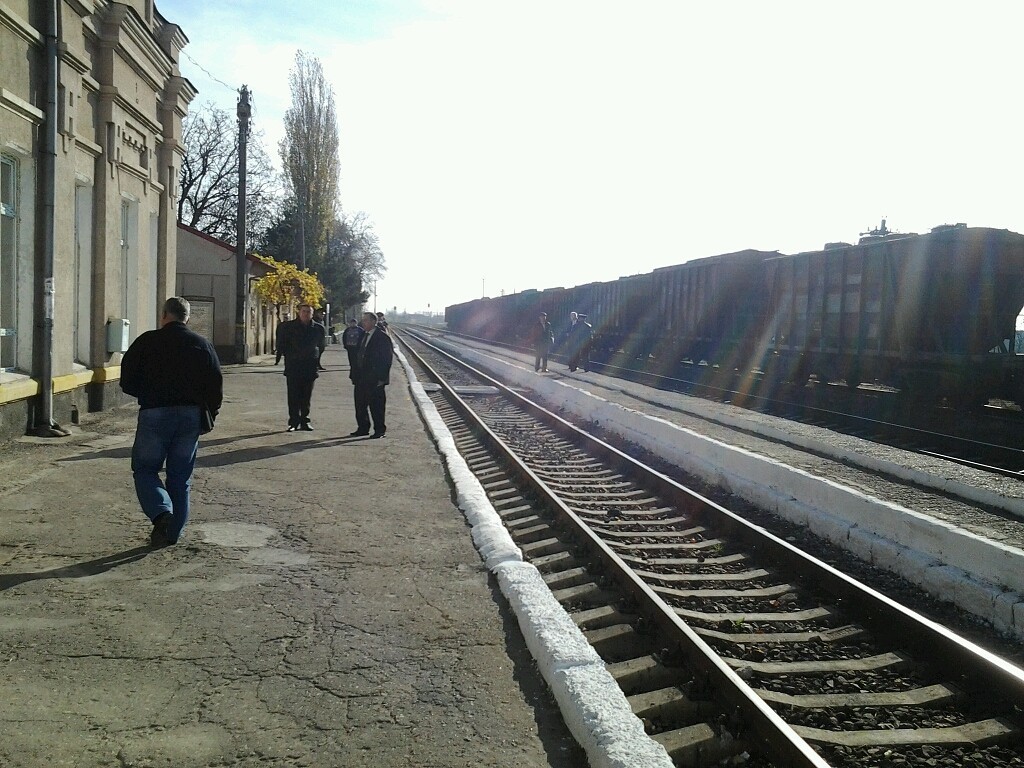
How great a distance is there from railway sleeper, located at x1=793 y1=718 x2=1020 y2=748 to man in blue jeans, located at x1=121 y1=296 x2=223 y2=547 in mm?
4025

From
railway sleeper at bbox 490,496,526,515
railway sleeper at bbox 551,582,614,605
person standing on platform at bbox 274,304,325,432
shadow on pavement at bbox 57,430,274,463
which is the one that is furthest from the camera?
Answer: person standing on platform at bbox 274,304,325,432

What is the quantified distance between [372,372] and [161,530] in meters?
5.64

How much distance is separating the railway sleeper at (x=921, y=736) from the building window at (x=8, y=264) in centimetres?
907

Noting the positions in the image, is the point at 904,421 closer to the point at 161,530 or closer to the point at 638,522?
the point at 638,522

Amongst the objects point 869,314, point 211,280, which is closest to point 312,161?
point 211,280

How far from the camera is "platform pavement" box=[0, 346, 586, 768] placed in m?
3.09

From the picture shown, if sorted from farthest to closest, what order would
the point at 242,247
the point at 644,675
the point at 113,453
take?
the point at 242,247 → the point at 113,453 → the point at 644,675

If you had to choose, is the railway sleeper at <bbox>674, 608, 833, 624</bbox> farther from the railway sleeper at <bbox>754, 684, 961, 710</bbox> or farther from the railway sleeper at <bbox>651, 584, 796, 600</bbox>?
the railway sleeper at <bbox>754, 684, 961, 710</bbox>

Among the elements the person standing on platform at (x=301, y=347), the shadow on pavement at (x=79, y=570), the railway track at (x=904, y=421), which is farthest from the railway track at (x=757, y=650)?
the railway track at (x=904, y=421)

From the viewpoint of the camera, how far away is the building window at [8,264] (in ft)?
30.1

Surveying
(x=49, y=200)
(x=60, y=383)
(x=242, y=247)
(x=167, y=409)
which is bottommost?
(x=60, y=383)

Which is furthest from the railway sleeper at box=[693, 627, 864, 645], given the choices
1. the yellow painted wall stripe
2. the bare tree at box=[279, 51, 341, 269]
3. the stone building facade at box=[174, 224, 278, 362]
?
the bare tree at box=[279, 51, 341, 269]

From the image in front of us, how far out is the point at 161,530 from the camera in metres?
5.49

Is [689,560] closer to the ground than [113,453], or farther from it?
closer to the ground
